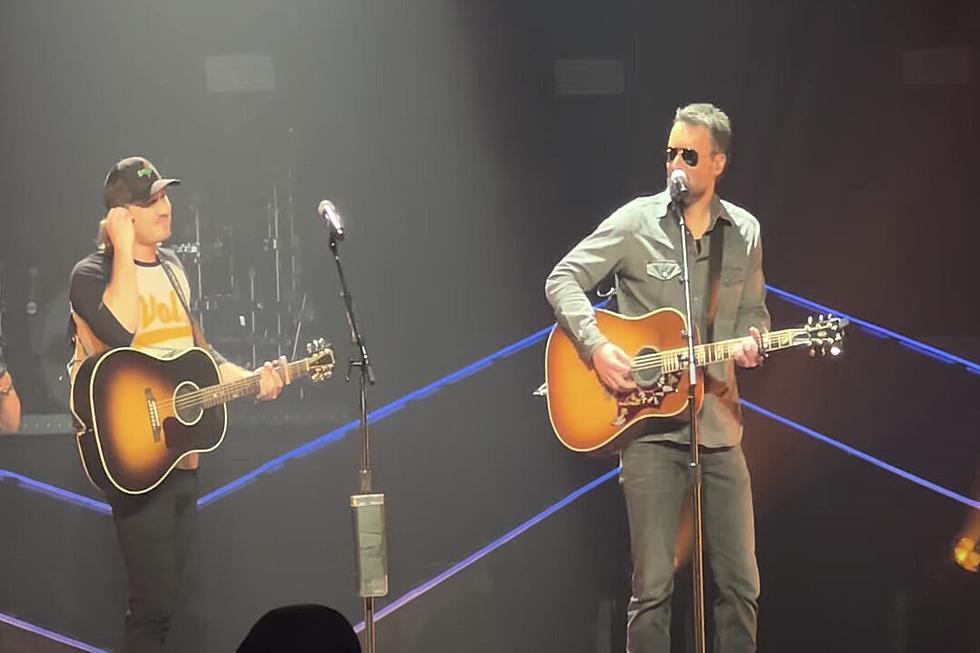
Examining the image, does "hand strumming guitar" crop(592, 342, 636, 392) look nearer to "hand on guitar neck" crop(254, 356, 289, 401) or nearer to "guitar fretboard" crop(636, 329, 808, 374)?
"guitar fretboard" crop(636, 329, 808, 374)

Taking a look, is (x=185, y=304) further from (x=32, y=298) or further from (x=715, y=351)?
(x=715, y=351)

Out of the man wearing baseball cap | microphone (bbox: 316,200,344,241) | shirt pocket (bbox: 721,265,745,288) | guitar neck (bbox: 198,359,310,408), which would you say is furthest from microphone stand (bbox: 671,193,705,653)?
the man wearing baseball cap

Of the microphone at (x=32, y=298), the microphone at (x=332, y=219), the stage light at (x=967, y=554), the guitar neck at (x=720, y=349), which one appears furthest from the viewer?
Result: the stage light at (x=967, y=554)

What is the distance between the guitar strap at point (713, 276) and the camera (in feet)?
13.2

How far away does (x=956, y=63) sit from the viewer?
14.4ft

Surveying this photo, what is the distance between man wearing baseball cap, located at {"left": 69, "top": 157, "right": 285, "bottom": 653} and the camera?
13.5 ft

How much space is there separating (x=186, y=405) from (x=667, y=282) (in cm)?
178

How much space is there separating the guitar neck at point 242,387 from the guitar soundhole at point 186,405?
0.10 feet

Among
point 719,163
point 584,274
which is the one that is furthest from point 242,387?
point 719,163

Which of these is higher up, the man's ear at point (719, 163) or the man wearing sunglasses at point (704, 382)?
the man's ear at point (719, 163)

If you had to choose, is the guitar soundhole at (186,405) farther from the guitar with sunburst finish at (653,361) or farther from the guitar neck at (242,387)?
the guitar with sunburst finish at (653,361)

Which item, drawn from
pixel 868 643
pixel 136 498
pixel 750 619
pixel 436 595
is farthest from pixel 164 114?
pixel 868 643

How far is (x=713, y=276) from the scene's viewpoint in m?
4.04

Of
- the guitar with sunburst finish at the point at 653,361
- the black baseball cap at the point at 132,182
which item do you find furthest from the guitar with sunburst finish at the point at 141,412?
the guitar with sunburst finish at the point at 653,361
